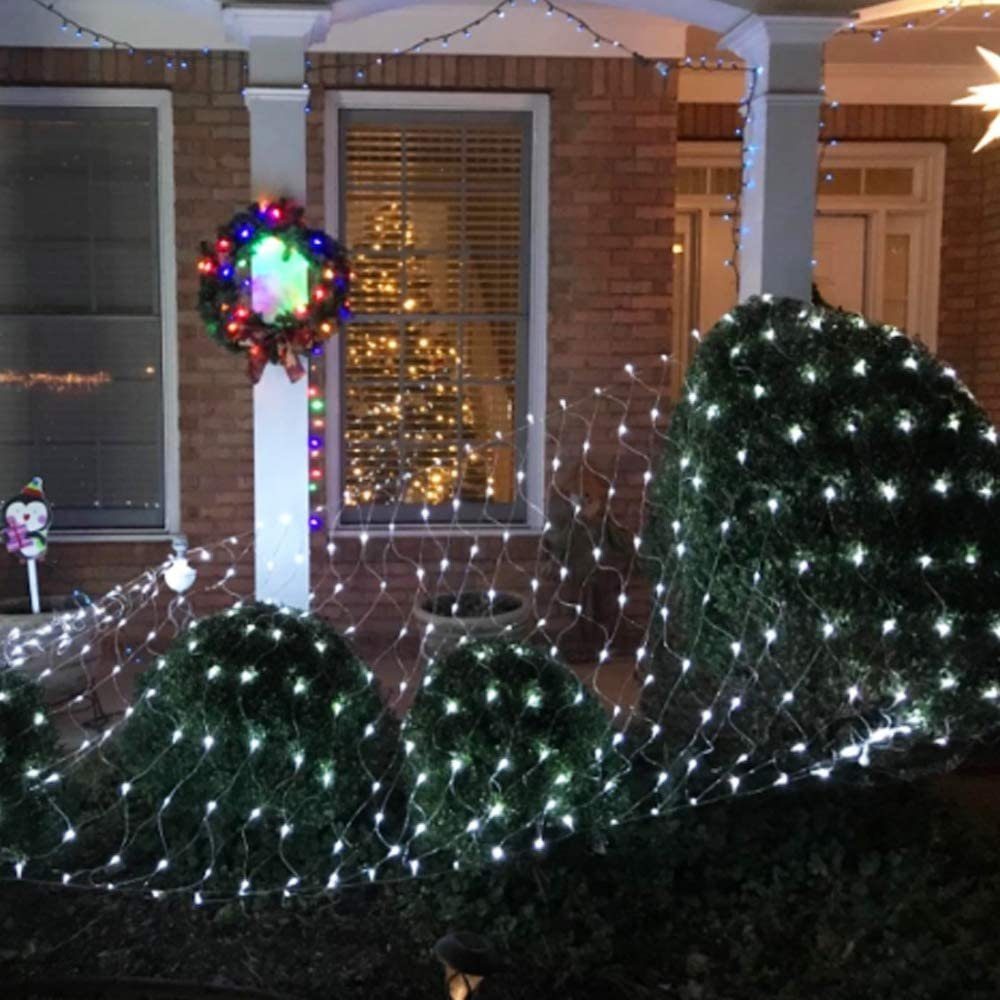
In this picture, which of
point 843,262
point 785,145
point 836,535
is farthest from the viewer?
point 843,262

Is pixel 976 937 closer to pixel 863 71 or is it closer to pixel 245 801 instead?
pixel 245 801

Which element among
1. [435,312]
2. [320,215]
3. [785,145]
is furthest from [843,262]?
[320,215]

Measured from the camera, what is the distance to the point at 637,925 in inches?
156

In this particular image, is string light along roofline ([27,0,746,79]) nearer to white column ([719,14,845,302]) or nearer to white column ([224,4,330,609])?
white column ([719,14,845,302])

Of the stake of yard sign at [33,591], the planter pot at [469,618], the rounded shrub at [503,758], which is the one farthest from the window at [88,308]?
the rounded shrub at [503,758]

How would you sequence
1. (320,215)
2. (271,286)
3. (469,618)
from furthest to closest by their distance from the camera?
1. (320,215)
2. (469,618)
3. (271,286)

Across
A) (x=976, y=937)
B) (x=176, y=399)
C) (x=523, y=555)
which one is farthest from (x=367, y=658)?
(x=976, y=937)

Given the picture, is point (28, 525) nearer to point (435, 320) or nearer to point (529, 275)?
point (435, 320)

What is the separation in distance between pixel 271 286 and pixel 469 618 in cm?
202

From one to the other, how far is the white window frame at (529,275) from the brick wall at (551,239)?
0.23 ft

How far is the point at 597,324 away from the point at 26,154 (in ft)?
10.9

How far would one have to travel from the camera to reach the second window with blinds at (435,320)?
23.0 feet

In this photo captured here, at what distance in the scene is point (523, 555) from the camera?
7027mm

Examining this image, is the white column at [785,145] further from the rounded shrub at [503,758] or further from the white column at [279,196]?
the rounded shrub at [503,758]
